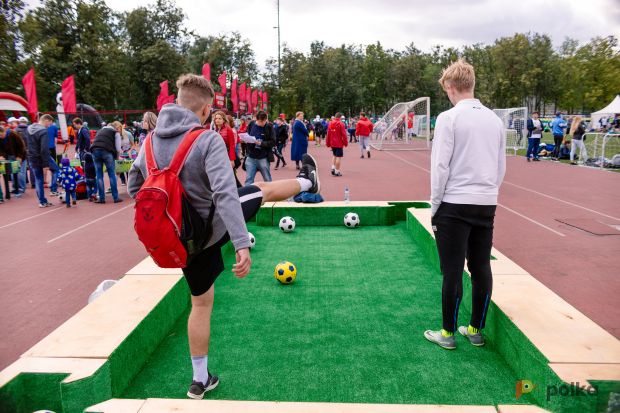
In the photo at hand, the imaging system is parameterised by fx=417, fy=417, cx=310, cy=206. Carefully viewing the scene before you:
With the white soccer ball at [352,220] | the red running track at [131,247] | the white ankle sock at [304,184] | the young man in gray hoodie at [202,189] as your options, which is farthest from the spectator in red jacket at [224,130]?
the young man in gray hoodie at [202,189]

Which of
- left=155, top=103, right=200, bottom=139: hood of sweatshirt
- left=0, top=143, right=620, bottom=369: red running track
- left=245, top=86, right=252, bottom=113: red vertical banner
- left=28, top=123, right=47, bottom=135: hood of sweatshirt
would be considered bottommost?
left=0, top=143, right=620, bottom=369: red running track

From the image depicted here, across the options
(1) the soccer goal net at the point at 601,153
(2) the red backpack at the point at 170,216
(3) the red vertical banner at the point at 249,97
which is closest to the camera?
(2) the red backpack at the point at 170,216

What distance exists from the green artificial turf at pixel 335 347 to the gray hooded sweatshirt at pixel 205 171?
1.16 m

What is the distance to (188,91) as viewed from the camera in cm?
246

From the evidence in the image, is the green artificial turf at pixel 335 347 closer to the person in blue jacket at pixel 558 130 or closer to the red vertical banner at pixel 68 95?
the person in blue jacket at pixel 558 130

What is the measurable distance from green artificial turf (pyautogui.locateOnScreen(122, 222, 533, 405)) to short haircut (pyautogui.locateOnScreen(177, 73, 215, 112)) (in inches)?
73.0

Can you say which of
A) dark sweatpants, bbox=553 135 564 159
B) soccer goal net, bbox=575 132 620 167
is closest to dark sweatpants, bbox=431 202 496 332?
soccer goal net, bbox=575 132 620 167

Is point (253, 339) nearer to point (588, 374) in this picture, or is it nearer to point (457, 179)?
point (457, 179)

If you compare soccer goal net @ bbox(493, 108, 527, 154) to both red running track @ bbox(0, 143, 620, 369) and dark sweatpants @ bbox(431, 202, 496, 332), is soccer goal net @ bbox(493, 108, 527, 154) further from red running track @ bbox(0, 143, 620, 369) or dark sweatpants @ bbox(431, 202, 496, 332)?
dark sweatpants @ bbox(431, 202, 496, 332)

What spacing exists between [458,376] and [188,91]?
258 cm

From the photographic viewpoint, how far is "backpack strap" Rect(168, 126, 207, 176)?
2264 mm

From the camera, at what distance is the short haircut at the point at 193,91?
2.46 metres

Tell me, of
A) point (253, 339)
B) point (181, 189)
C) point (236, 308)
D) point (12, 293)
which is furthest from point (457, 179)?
point (12, 293)

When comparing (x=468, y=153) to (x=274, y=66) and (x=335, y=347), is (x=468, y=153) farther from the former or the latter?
(x=274, y=66)
